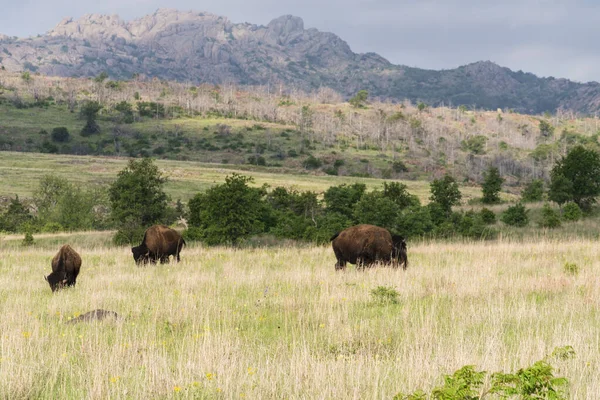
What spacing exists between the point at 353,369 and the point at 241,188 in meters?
20.8

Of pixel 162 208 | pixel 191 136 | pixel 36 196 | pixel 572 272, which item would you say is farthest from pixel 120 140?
pixel 572 272

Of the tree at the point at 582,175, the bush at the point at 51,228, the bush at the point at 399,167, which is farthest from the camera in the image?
the bush at the point at 399,167

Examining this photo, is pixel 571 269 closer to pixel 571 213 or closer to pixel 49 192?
pixel 571 213

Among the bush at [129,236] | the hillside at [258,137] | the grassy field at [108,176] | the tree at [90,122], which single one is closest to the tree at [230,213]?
the bush at [129,236]

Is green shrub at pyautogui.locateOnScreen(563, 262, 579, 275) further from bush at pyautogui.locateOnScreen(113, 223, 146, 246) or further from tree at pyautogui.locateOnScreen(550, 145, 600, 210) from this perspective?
tree at pyautogui.locateOnScreen(550, 145, 600, 210)

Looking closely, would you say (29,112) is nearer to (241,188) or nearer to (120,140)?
(120,140)

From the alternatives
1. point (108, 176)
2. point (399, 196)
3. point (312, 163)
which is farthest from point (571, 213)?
point (312, 163)

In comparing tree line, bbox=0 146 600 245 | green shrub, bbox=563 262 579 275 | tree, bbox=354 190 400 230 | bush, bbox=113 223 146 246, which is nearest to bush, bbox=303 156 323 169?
tree line, bbox=0 146 600 245

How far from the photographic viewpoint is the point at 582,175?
35375 mm

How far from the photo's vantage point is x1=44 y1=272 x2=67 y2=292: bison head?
40.5 feet

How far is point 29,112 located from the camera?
14450 cm

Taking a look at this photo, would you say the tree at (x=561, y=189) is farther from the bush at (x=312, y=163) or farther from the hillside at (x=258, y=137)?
the bush at (x=312, y=163)

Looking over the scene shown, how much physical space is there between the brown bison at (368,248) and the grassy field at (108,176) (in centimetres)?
5173

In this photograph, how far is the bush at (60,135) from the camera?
119 metres
